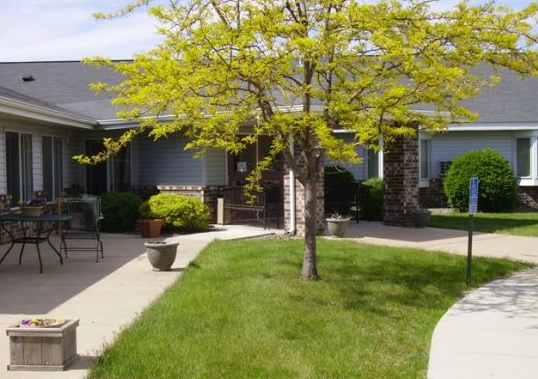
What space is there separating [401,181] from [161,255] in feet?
26.5

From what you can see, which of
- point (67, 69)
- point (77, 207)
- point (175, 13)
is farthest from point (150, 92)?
point (67, 69)

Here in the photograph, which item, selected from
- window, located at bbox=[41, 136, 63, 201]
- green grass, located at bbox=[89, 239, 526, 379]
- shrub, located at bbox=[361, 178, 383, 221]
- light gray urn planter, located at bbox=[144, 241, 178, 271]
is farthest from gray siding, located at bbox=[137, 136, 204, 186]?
light gray urn planter, located at bbox=[144, 241, 178, 271]

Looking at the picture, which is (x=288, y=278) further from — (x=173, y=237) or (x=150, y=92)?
(x=173, y=237)

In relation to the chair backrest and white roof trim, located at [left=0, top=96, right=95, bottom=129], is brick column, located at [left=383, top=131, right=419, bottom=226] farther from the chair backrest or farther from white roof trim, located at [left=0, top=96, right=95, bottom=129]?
the chair backrest

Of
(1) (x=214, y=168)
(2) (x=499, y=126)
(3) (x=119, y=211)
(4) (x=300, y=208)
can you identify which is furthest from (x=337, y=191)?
(2) (x=499, y=126)

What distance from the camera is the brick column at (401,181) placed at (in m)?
16.4

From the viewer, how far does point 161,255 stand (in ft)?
32.7

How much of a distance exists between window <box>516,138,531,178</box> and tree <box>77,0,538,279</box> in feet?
46.6

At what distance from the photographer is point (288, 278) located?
9.21 metres

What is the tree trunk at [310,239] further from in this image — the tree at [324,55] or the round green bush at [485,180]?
the round green bush at [485,180]

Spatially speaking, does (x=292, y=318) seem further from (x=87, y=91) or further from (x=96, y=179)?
(x=87, y=91)

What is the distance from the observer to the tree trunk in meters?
9.14

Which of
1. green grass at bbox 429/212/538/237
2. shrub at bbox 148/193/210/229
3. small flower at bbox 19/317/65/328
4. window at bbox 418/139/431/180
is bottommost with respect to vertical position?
green grass at bbox 429/212/538/237

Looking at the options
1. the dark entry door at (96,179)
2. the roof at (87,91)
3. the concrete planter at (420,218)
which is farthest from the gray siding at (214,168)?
the concrete planter at (420,218)
